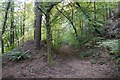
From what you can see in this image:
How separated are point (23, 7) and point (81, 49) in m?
5.20

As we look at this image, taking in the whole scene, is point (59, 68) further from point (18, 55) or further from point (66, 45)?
point (66, 45)

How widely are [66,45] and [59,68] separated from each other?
3.94 metres

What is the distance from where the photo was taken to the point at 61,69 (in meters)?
6.75

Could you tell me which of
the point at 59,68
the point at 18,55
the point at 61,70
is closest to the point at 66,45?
the point at 18,55

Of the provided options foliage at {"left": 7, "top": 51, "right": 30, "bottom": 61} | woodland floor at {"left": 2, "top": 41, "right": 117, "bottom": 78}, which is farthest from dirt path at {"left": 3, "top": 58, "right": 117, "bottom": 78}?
foliage at {"left": 7, "top": 51, "right": 30, "bottom": 61}

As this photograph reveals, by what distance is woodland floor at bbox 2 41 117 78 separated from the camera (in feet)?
20.6

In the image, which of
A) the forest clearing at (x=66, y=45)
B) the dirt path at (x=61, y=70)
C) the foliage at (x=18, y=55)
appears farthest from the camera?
the foliage at (x=18, y=55)

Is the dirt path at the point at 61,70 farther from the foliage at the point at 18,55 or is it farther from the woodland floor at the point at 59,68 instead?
the foliage at the point at 18,55

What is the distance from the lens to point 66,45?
10.7m

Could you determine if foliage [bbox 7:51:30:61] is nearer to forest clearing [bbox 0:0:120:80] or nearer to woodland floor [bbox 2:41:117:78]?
forest clearing [bbox 0:0:120:80]

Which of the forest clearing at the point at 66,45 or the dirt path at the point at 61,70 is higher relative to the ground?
the forest clearing at the point at 66,45

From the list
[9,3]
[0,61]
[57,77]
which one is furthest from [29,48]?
[57,77]

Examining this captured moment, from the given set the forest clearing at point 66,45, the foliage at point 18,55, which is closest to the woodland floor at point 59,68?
the forest clearing at point 66,45

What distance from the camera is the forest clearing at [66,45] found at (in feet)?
21.2
